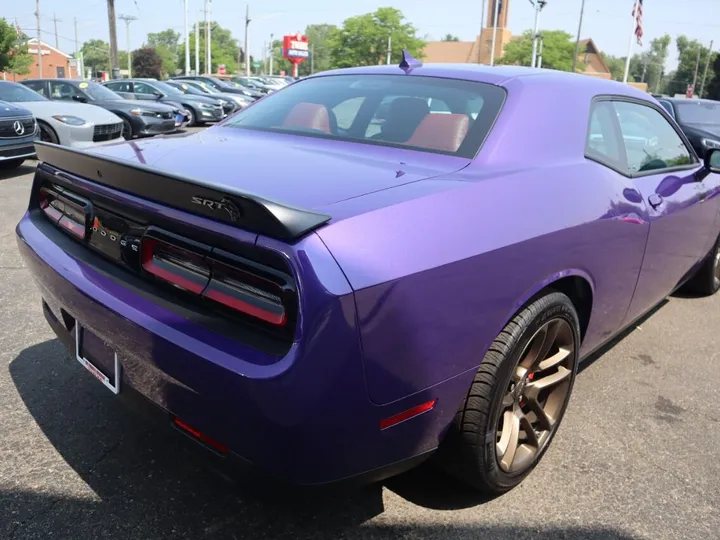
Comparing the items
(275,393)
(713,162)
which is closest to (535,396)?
(275,393)

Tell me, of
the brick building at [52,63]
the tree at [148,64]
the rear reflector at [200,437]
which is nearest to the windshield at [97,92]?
the rear reflector at [200,437]

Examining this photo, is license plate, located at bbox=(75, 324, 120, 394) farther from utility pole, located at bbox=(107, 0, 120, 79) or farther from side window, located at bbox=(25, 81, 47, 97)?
utility pole, located at bbox=(107, 0, 120, 79)

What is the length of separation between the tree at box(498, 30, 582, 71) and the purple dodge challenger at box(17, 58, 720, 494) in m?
72.1

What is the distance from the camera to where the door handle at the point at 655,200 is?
3.00 meters

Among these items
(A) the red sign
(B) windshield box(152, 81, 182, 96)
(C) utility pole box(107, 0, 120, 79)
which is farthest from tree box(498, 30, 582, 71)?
(B) windshield box(152, 81, 182, 96)

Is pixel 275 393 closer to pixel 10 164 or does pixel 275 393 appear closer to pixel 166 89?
pixel 10 164

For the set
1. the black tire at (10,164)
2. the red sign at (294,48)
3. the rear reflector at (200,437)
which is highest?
the red sign at (294,48)

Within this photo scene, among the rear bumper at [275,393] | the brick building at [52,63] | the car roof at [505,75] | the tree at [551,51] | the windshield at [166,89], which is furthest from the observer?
the brick building at [52,63]

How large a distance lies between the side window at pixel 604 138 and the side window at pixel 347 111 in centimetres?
104

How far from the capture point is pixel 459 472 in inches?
84.0

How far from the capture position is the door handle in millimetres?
3000

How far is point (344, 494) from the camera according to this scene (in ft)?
5.95

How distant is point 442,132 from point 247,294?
3.86ft

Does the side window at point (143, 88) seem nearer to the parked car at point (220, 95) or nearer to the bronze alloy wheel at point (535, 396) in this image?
the parked car at point (220, 95)
